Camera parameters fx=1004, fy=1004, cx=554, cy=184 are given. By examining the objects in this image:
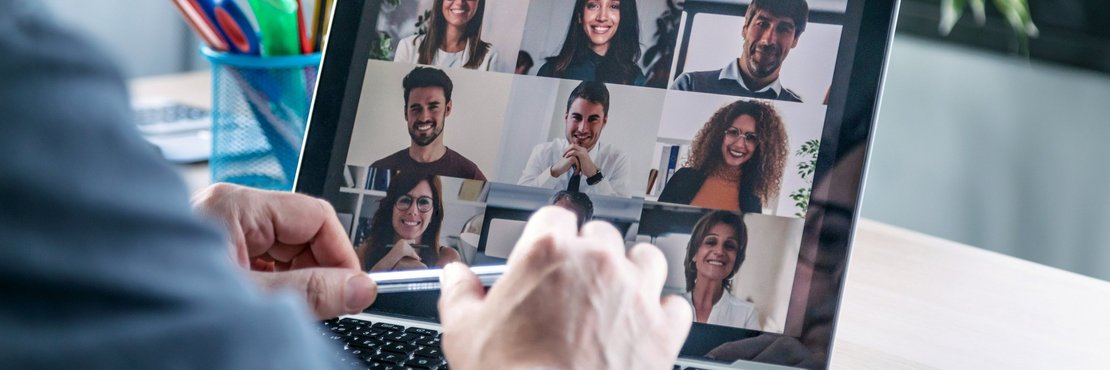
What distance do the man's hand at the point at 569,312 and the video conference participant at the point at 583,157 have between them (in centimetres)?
15

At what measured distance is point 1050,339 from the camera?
0.75m

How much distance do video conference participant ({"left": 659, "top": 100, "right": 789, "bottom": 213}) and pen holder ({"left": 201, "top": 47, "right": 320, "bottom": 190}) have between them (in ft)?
1.26

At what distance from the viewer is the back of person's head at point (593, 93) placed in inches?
26.6

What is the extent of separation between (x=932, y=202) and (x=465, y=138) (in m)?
1.47

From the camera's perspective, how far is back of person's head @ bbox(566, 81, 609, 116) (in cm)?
68

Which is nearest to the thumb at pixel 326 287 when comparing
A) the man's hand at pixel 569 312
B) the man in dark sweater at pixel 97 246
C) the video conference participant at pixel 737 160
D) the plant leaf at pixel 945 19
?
Result: the man's hand at pixel 569 312

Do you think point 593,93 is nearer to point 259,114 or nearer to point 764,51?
point 764,51

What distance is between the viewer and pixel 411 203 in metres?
0.70

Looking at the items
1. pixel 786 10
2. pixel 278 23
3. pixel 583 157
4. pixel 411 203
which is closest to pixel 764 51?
pixel 786 10

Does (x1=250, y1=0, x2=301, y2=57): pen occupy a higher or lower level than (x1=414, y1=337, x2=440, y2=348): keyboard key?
higher

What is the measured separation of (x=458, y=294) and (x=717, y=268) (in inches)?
7.6

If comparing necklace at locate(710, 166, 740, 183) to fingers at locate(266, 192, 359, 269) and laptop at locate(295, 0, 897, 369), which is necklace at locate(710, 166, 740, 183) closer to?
laptop at locate(295, 0, 897, 369)

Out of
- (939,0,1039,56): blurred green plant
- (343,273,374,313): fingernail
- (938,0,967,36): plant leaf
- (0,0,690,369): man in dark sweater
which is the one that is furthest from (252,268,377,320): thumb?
(938,0,967,36): plant leaf

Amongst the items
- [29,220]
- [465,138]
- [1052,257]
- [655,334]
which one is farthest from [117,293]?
[1052,257]
